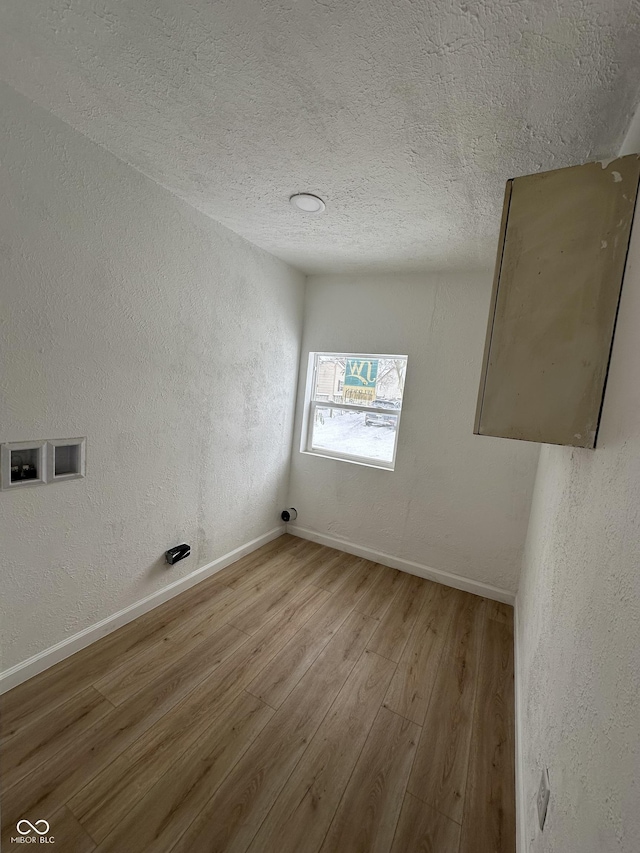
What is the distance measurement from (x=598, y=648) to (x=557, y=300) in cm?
85

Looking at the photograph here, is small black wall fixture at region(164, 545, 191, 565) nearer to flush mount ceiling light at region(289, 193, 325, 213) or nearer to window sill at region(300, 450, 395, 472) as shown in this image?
window sill at region(300, 450, 395, 472)

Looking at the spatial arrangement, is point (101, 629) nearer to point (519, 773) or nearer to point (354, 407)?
point (519, 773)

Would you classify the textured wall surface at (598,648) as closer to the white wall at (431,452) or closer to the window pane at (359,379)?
the white wall at (431,452)

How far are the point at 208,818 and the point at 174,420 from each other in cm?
171

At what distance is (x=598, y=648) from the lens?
2.32 ft

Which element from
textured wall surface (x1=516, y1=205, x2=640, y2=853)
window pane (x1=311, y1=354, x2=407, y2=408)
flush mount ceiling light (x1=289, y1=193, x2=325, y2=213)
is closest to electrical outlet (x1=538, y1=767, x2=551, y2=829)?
textured wall surface (x1=516, y1=205, x2=640, y2=853)

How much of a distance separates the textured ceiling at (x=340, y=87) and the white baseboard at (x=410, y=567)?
2.42 metres

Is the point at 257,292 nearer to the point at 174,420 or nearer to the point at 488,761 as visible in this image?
the point at 174,420

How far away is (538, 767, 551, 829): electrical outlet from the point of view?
0.91 m

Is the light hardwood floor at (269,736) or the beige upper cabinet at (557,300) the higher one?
the beige upper cabinet at (557,300)
